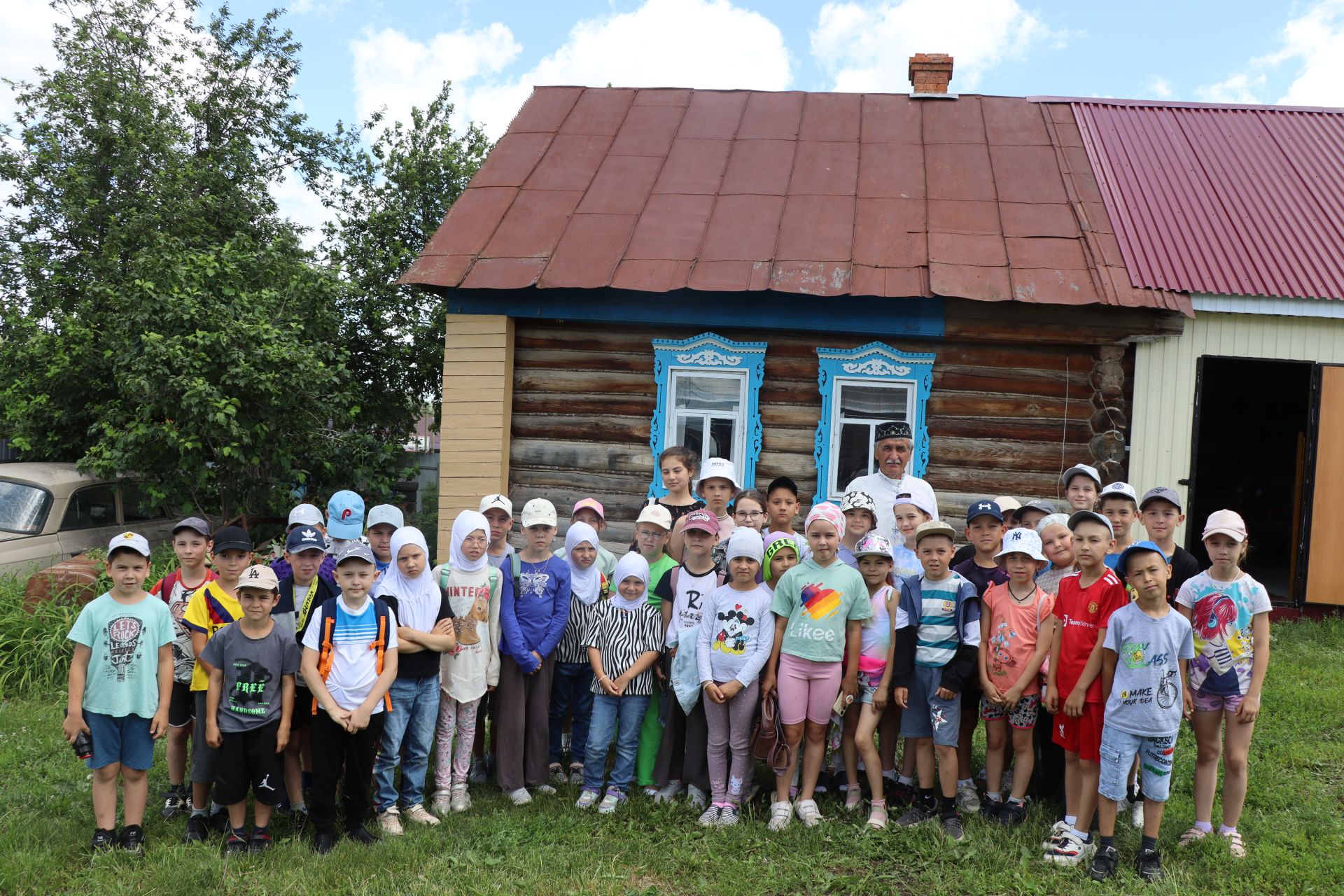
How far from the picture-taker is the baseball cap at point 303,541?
4.38 metres

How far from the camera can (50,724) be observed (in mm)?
5953

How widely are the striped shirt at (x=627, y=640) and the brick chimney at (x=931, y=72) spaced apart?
26.4 ft

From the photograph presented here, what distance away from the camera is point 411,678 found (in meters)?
4.40

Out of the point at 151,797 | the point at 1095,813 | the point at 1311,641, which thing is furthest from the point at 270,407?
the point at 1311,641

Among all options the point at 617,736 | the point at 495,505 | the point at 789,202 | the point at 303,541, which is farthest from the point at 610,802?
the point at 789,202

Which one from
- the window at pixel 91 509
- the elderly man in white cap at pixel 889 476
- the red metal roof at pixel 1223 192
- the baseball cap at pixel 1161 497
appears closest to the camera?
the baseball cap at pixel 1161 497

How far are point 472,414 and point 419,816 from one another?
14.0 feet

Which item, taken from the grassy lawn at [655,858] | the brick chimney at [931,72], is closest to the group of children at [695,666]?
the grassy lawn at [655,858]

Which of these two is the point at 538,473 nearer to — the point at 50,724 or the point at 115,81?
the point at 50,724

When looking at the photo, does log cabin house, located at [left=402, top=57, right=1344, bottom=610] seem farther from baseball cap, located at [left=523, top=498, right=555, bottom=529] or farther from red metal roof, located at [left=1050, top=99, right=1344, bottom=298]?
baseball cap, located at [left=523, top=498, right=555, bottom=529]

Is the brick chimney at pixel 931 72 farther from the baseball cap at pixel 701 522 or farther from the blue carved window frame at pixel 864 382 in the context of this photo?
the baseball cap at pixel 701 522

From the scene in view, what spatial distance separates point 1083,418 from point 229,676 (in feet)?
21.9

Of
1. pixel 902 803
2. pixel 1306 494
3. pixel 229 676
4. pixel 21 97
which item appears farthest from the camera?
pixel 21 97

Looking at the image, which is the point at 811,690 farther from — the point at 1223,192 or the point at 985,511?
the point at 1223,192
